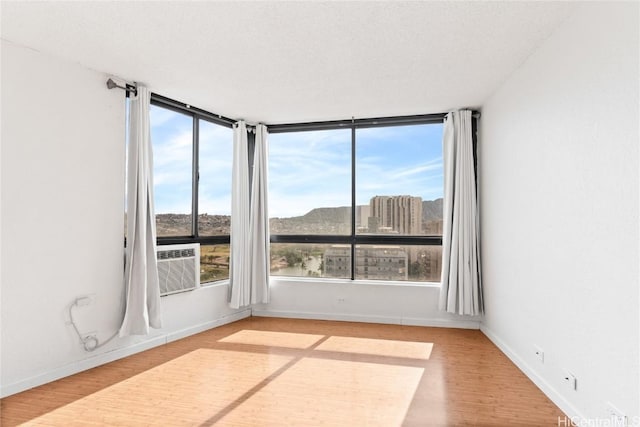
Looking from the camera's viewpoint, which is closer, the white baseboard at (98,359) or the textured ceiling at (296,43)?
the textured ceiling at (296,43)

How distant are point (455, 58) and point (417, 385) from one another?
2.64 metres

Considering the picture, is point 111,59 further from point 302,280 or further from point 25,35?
point 302,280

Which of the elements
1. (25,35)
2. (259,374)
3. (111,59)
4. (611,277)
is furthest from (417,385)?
(25,35)

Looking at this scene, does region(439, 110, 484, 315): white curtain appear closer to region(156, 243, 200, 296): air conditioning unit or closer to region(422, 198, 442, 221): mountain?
region(422, 198, 442, 221): mountain

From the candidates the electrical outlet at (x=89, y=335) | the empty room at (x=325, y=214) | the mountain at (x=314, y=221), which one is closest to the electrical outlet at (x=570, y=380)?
the empty room at (x=325, y=214)

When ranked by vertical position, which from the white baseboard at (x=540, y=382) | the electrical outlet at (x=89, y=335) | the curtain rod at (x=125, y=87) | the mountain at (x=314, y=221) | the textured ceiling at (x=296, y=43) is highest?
the textured ceiling at (x=296, y=43)

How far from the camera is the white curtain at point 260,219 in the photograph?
505 cm

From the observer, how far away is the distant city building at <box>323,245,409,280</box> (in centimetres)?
495

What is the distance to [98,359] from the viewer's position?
130 inches

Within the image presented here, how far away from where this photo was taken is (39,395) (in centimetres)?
274

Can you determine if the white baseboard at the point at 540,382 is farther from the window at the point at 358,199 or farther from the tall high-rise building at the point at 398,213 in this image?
the tall high-rise building at the point at 398,213

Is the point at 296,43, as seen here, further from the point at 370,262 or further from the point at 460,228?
the point at 370,262

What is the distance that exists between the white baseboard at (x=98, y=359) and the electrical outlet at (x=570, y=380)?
3566 mm

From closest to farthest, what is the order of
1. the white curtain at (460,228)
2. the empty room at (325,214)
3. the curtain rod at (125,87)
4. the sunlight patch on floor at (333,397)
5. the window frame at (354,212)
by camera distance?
the empty room at (325,214) < the sunlight patch on floor at (333,397) < the curtain rod at (125,87) < the white curtain at (460,228) < the window frame at (354,212)
